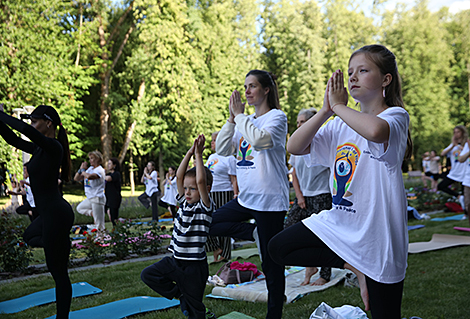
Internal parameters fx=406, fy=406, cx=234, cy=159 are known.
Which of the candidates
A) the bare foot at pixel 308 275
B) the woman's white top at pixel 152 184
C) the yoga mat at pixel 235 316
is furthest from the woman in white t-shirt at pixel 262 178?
the woman's white top at pixel 152 184

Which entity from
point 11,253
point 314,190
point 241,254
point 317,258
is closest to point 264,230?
point 317,258

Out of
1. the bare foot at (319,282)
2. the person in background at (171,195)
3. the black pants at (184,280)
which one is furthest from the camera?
the person in background at (171,195)

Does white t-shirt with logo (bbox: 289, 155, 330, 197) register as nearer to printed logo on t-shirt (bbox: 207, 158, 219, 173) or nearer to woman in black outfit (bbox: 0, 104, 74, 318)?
printed logo on t-shirt (bbox: 207, 158, 219, 173)

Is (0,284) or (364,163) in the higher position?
(364,163)

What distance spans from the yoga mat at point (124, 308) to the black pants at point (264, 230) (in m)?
1.22

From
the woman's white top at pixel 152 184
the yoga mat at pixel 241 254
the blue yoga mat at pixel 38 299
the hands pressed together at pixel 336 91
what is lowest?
the yoga mat at pixel 241 254

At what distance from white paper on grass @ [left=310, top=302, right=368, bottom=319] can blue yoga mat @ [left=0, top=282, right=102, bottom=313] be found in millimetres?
3185

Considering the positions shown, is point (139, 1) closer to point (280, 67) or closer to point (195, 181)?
point (280, 67)

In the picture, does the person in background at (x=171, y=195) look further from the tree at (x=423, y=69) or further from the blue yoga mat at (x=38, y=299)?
the tree at (x=423, y=69)

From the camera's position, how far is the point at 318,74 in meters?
34.2

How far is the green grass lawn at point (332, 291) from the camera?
4.46 meters

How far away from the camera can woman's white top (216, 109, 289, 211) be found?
3.81m

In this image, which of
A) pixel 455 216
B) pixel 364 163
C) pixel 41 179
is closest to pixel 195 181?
pixel 41 179

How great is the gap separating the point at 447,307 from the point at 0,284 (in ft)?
20.4
